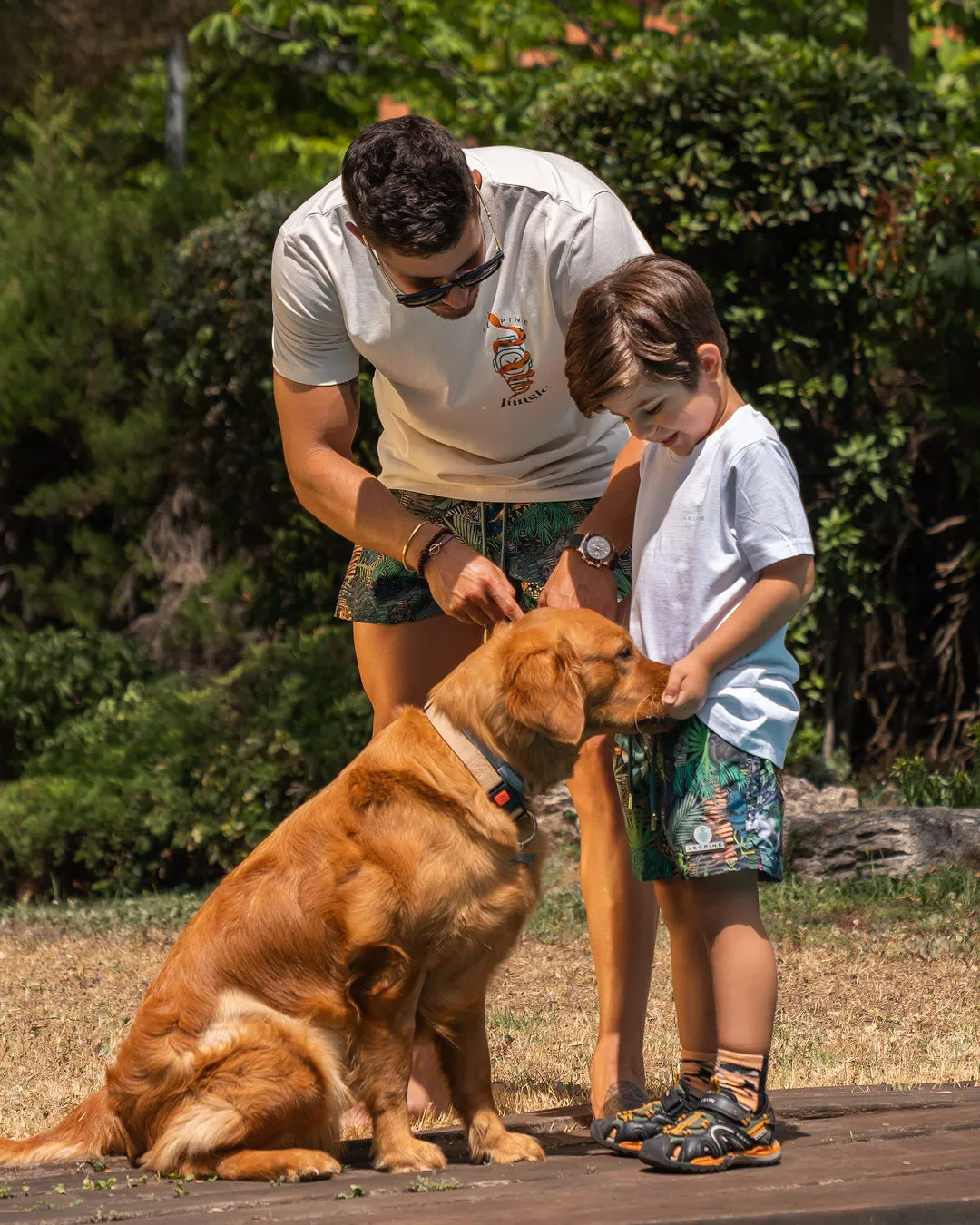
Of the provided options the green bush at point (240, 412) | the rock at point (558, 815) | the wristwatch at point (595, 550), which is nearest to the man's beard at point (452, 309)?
the wristwatch at point (595, 550)

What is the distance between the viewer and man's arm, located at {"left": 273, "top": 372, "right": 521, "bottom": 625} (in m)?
3.51

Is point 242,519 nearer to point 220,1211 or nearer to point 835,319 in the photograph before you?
point 835,319

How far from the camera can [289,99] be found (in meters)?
15.1

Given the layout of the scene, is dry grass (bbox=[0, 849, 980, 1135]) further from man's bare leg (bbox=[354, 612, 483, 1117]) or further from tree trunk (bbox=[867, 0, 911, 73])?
tree trunk (bbox=[867, 0, 911, 73])

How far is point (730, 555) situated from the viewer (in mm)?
3180

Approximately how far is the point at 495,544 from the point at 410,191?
1.09m

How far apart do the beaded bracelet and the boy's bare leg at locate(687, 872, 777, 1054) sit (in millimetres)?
1052

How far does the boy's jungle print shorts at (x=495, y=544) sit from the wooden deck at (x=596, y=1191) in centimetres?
143

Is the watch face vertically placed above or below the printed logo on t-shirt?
below

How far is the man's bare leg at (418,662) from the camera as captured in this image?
404 centimetres

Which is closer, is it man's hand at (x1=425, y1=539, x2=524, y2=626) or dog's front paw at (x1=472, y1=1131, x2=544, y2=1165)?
dog's front paw at (x1=472, y1=1131, x2=544, y2=1165)

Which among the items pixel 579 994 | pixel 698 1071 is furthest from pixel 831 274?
pixel 698 1071

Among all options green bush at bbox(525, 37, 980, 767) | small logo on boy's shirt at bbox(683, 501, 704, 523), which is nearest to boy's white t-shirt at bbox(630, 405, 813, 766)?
small logo on boy's shirt at bbox(683, 501, 704, 523)

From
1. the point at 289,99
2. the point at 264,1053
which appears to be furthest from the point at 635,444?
the point at 289,99
